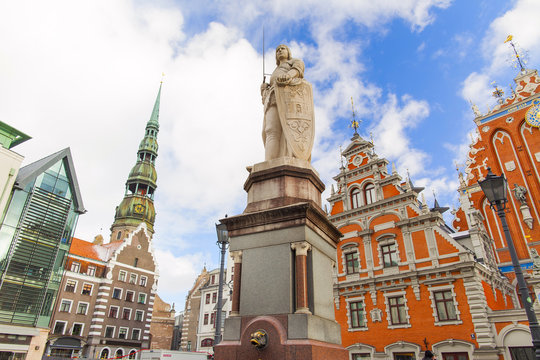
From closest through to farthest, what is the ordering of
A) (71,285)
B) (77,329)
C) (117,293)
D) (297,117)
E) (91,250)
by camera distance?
(297,117) < (77,329) < (71,285) < (117,293) < (91,250)

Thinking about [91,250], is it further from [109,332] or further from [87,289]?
[109,332]

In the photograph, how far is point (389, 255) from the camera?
2269 cm

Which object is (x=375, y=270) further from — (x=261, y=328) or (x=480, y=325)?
(x=261, y=328)

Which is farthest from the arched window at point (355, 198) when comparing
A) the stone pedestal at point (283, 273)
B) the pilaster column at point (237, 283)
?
the pilaster column at point (237, 283)

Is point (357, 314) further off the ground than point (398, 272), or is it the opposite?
point (398, 272)

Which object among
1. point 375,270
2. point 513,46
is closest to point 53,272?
point 375,270

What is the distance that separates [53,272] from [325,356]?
23.5 metres

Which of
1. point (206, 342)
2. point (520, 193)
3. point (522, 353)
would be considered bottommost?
point (522, 353)

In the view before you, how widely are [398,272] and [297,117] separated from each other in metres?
17.8

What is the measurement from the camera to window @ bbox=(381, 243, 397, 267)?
73.4ft

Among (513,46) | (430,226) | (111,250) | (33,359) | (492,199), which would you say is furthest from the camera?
(111,250)

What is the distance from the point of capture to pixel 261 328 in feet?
17.1

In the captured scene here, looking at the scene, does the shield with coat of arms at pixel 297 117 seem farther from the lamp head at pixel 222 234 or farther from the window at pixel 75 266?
the window at pixel 75 266

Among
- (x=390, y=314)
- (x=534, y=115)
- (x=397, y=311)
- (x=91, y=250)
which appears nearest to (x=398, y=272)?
(x=397, y=311)
